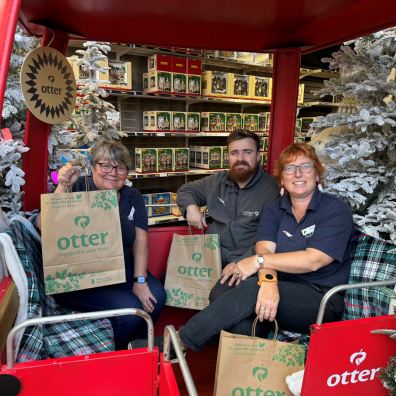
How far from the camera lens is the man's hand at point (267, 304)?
1639 millimetres

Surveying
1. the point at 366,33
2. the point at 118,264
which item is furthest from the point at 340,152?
the point at 118,264

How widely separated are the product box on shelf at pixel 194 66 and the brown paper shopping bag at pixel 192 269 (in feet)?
8.39

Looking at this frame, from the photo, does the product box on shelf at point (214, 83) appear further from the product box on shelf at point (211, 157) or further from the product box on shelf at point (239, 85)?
the product box on shelf at point (211, 157)

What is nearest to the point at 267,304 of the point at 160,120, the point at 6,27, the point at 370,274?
the point at 370,274

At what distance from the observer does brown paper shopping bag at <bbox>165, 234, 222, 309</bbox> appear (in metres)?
2.19

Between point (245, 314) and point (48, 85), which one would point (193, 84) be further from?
point (245, 314)

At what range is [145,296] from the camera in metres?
2.08

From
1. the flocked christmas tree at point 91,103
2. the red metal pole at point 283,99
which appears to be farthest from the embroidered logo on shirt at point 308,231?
the flocked christmas tree at point 91,103

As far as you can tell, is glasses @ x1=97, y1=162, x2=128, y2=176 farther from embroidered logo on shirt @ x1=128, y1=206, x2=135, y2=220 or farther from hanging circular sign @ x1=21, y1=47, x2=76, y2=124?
hanging circular sign @ x1=21, y1=47, x2=76, y2=124

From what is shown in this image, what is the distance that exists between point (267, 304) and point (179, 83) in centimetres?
316

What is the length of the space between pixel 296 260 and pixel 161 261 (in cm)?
100

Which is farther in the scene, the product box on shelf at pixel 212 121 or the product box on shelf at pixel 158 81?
the product box on shelf at pixel 212 121

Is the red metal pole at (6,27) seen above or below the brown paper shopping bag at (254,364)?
above

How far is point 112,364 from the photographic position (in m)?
1.11
